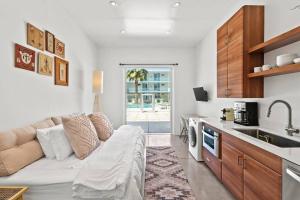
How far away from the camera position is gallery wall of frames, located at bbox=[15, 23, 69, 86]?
2482 millimetres

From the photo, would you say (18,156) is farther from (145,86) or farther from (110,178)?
(145,86)

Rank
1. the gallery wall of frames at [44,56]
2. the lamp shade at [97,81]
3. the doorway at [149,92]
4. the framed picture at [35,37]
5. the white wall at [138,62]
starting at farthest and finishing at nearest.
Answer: the doorway at [149,92] → the white wall at [138,62] → the lamp shade at [97,81] → the framed picture at [35,37] → the gallery wall of frames at [44,56]

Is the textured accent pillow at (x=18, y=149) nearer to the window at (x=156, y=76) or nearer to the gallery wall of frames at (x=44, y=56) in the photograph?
the gallery wall of frames at (x=44, y=56)

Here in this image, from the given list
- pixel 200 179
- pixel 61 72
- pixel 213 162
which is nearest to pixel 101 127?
pixel 61 72

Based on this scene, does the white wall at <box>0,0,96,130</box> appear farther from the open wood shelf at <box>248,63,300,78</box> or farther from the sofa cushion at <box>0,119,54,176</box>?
the open wood shelf at <box>248,63,300,78</box>

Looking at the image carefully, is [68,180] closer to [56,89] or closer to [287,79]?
[56,89]

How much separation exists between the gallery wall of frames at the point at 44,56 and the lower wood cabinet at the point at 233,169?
2657 millimetres

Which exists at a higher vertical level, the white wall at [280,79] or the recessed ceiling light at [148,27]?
the recessed ceiling light at [148,27]

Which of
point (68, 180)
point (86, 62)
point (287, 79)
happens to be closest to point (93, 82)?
point (86, 62)

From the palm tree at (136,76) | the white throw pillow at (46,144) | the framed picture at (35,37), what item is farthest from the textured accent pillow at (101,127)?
the palm tree at (136,76)

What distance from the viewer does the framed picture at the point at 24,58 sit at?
2352 mm

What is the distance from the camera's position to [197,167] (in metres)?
3.68

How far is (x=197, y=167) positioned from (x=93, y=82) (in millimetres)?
3109

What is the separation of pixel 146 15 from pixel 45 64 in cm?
203
